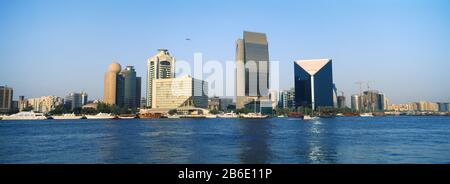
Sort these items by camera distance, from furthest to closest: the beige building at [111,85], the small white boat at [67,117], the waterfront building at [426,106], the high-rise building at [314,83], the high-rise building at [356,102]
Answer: the high-rise building at [356,102], the waterfront building at [426,106], the beige building at [111,85], the high-rise building at [314,83], the small white boat at [67,117]

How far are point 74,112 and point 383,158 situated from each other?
10537 centimetres

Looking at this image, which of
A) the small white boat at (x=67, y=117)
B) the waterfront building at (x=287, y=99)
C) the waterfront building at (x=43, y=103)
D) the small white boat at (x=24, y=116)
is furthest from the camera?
the waterfront building at (x=287, y=99)

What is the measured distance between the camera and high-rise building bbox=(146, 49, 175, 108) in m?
146

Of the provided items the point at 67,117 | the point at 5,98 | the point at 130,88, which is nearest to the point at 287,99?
the point at 130,88

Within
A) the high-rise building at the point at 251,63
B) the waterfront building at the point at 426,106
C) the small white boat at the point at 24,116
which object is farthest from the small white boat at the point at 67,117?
the waterfront building at the point at 426,106

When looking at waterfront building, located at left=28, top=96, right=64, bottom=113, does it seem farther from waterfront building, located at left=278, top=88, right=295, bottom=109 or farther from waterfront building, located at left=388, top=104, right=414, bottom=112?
waterfront building, located at left=388, top=104, right=414, bottom=112

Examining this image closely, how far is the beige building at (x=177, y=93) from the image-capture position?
120 m

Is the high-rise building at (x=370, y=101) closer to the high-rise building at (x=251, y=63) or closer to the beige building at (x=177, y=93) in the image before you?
the high-rise building at (x=251, y=63)

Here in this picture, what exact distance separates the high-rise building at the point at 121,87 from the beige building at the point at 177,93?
20852mm

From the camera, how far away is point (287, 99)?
15488 cm

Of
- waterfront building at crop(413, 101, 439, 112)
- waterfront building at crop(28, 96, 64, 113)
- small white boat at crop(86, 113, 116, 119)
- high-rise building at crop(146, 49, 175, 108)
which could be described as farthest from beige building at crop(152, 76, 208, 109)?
waterfront building at crop(413, 101, 439, 112)
